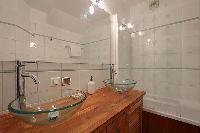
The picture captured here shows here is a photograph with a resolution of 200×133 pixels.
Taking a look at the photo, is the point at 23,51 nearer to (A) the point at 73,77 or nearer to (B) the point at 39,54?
(B) the point at 39,54

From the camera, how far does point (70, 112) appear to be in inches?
29.1

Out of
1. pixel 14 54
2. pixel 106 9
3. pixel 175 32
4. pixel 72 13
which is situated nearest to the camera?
pixel 14 54

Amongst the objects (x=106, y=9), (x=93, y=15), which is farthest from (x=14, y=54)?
(x=106, y=9)

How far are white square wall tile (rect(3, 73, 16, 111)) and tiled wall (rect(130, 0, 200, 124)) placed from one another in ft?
6.33

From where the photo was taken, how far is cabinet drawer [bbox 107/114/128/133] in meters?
0.87

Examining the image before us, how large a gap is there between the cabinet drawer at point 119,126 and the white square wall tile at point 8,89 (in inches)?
23.9

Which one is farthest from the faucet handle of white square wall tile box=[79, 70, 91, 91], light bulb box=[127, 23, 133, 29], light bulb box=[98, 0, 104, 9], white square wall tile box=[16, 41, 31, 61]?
light bulb box=[127, 23, 133, 29]

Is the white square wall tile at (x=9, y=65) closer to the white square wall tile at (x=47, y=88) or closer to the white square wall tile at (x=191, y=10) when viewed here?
the white square wall tile at (x=47, y=88)

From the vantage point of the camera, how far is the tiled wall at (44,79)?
857mm

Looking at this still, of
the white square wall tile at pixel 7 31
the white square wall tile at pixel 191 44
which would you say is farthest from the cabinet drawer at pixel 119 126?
the white square wall tile at pixel 191 44

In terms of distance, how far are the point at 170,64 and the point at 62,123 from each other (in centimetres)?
203

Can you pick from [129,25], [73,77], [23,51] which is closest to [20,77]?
[23,51]

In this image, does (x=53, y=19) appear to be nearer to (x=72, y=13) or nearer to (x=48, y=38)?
(x=48, y=38)

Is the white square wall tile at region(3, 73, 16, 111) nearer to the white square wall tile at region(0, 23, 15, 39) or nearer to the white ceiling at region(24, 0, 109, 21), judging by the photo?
the white square wall tile at region(0, 23, 15, 39)
